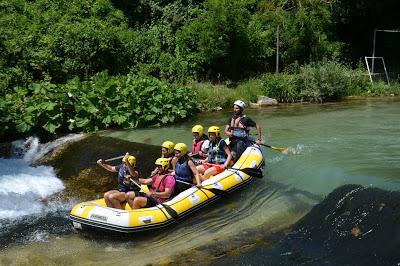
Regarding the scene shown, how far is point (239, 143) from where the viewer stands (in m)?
10.4

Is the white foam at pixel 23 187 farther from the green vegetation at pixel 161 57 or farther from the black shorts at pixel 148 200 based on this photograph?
the black shorts at pixel 148 200

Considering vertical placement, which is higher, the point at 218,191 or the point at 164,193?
the point at 164,193

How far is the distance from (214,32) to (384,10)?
34.1 feet

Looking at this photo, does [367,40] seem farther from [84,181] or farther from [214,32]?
[84,181]

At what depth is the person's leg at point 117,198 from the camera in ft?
25.9

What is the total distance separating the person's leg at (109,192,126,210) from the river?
0.58m

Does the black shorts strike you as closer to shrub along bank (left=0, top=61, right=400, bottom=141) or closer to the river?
the river

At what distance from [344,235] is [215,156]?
10.7 feet

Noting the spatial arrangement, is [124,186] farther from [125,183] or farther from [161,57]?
[161,57]

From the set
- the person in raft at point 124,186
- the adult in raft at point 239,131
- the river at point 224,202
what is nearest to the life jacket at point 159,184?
the person in raft at point 124,186

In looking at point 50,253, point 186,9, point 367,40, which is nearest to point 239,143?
point 50,253

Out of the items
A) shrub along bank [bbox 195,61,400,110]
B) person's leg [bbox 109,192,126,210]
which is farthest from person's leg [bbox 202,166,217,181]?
shrub along bank [bbox 195,61,400,110]

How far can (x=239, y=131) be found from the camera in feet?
34.2

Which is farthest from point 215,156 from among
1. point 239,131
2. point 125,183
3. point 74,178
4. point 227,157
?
point 74,178
